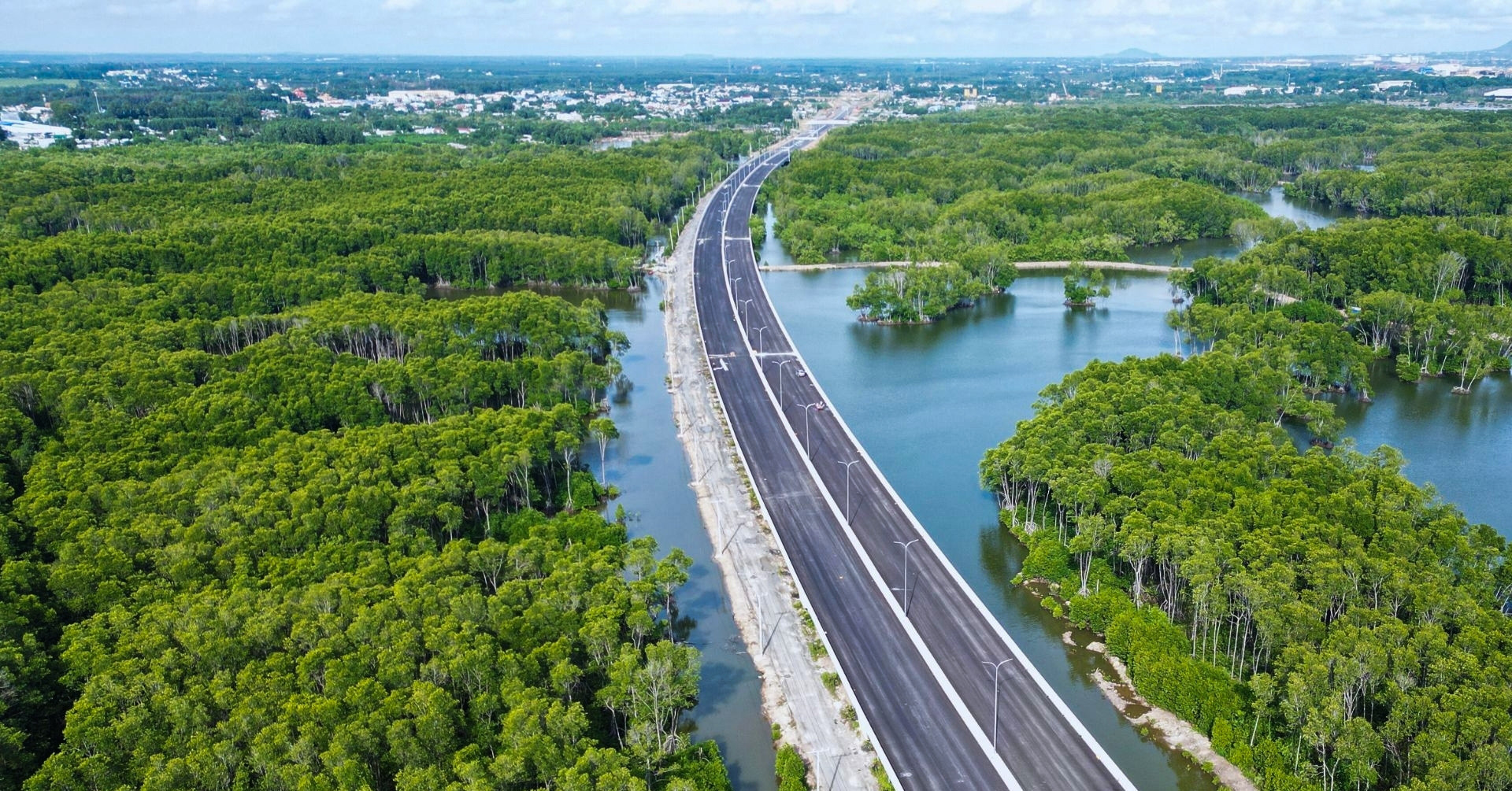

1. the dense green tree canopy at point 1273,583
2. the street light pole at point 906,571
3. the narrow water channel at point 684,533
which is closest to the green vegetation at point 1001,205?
the narrow water channel at point 684,533

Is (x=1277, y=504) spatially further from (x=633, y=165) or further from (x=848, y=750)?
(x=633, y=165)

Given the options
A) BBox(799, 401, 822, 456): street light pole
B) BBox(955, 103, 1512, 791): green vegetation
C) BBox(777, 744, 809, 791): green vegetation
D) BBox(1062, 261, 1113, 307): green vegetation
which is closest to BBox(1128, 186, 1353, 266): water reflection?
BBox(1062, 261, 1113, 307): green vegetation

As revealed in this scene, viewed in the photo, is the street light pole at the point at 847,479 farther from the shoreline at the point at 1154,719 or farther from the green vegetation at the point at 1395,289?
the green vegetation at the point at 1395,289

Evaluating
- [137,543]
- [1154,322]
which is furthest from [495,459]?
[1154,322]

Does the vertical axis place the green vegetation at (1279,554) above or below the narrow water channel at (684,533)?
above

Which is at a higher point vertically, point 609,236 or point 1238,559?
point 609,236

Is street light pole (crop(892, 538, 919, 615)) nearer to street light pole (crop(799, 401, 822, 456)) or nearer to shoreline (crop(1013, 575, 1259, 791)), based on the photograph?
shoreline (crop(1013, 575, 1259, 791))
